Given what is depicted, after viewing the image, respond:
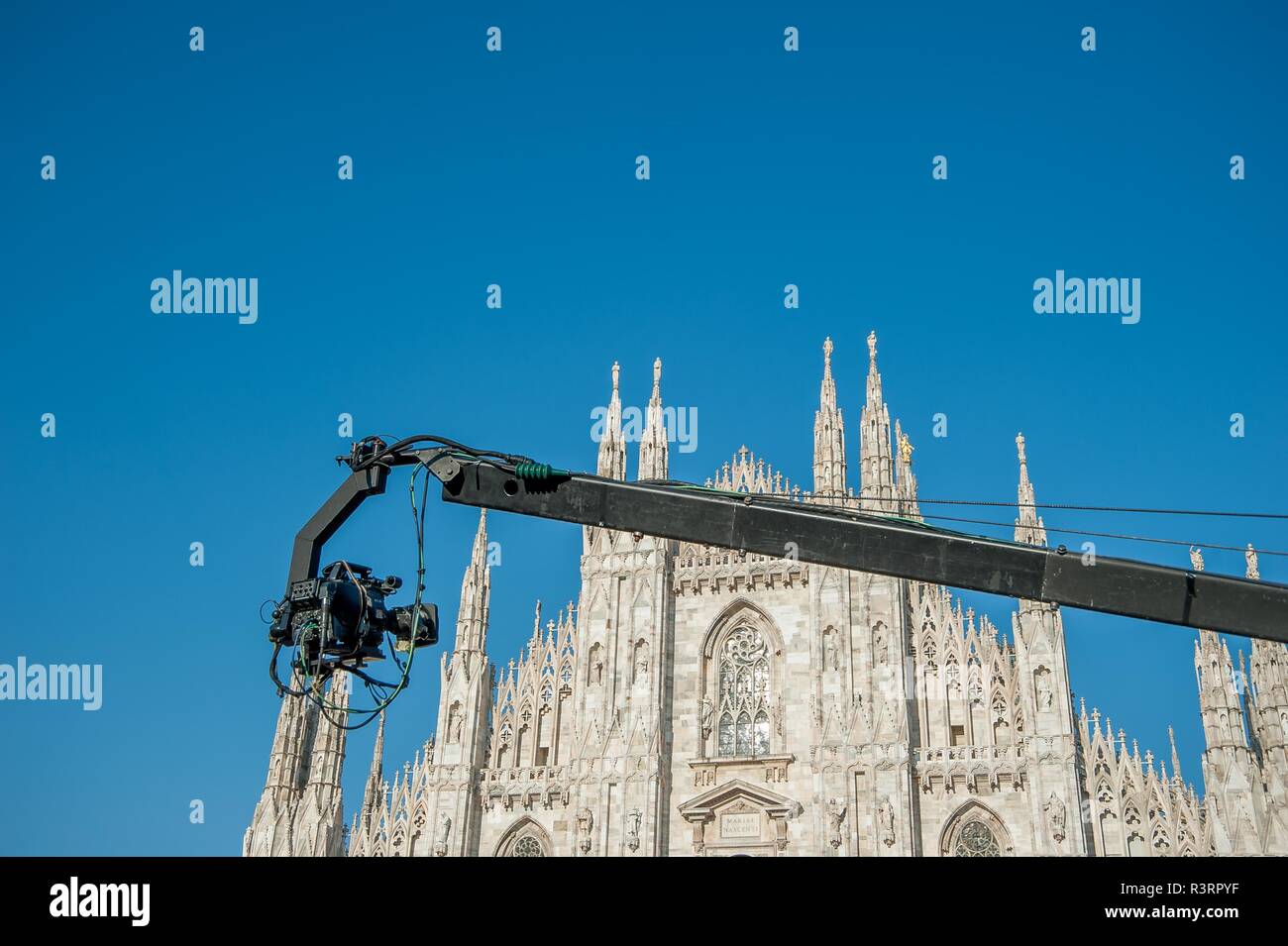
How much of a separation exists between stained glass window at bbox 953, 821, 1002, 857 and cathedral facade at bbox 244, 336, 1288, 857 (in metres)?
0.06

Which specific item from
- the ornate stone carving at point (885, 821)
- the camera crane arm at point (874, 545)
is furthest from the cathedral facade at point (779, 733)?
the camera crane arm at point (874, 545)

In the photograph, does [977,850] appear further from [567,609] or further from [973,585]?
[973,585]

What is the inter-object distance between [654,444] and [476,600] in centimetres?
712

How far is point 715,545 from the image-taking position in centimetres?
1040

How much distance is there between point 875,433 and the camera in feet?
114

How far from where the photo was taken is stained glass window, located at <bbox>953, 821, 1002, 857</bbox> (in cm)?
2994

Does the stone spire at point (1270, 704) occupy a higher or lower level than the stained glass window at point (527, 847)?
higher

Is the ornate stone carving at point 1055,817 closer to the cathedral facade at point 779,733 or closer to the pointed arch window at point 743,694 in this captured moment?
the cathedral facade at point 779,733

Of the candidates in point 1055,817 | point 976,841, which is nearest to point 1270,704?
point 1055,817

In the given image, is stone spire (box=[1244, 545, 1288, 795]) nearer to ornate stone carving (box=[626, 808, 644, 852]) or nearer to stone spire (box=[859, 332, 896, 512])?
stone spire (box=[859, 332, 896, 512])

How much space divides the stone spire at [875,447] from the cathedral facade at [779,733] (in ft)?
0.22

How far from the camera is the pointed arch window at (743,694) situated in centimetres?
3319
